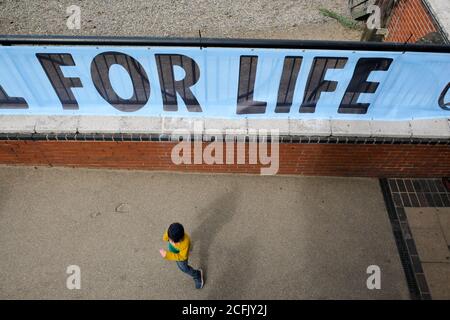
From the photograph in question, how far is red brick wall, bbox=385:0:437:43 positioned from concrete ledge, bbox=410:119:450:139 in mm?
1408

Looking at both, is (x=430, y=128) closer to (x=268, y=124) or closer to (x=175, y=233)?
(x=268, y=124)

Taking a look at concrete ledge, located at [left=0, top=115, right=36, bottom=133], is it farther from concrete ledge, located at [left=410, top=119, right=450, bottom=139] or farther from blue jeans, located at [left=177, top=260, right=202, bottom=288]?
concrete ledge, located at [left=410, top=119, right=450, bottom=139]

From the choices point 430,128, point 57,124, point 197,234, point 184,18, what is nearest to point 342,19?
point 184,18

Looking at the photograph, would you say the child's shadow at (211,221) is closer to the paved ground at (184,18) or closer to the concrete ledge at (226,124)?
the concrete ledge at (226,124)

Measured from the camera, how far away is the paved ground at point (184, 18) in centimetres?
818

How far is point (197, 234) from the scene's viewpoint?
5121 mm

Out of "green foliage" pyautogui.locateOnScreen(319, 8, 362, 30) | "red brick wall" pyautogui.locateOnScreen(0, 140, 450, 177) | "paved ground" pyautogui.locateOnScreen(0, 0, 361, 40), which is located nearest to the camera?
"red brick wall" pyautogui.locateOnScreen(0, 140, 450, 177)

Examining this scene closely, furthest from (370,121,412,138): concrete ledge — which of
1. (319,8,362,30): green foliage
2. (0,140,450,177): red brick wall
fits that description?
(319,8,362,30): green foliage

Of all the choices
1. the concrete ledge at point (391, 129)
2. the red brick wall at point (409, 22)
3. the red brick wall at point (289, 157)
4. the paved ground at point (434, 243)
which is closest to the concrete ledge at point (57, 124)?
the red brick wall at point (289, 157)

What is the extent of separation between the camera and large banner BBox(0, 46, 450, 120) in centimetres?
411

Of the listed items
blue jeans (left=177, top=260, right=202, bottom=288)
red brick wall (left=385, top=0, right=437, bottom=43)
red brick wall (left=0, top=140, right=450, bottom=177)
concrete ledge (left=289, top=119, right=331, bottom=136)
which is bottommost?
blue jeans (left=177, top=260, right=202, bottom=288)

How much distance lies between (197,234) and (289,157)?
1703 mm

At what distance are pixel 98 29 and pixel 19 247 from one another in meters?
5.22
